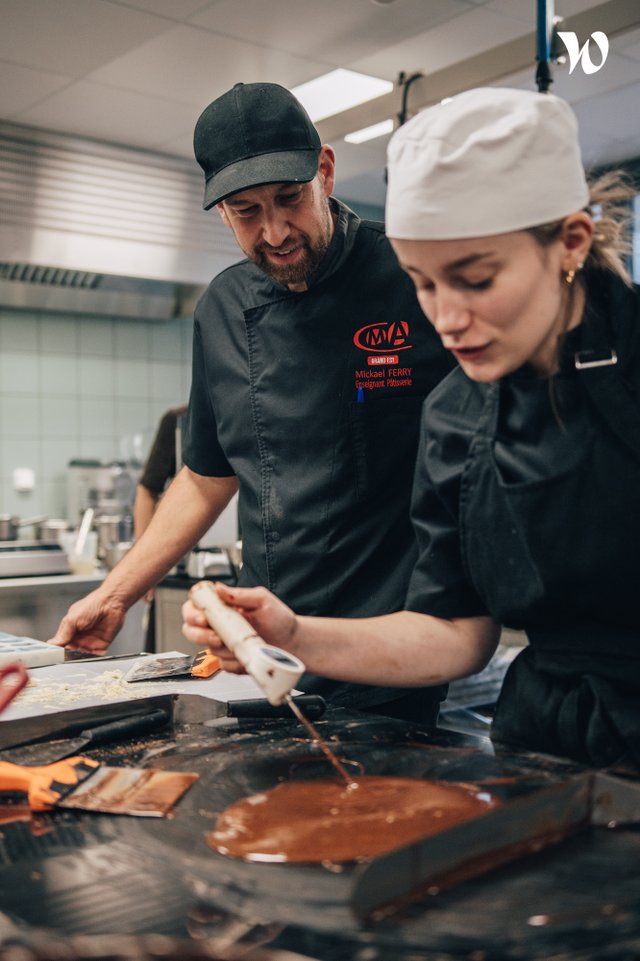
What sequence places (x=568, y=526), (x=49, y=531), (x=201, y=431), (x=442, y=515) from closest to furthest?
(x=568, y=526) < (x=442, y=515) < (x=201, y=431) < (x=49, y=531)

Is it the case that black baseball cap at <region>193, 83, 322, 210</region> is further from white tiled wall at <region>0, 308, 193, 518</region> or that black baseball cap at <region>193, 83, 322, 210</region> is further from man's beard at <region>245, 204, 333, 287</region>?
→ white tiled wall at <region>0, 308, 193, 518</region>

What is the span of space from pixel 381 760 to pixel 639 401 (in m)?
0.47

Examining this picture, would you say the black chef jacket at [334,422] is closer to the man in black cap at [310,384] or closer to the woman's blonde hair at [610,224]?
the man in black cap at [310,384]

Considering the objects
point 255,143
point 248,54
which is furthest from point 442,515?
point 248,54

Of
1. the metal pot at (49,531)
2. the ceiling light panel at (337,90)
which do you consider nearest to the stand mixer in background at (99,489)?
the metal pot at (49,531)

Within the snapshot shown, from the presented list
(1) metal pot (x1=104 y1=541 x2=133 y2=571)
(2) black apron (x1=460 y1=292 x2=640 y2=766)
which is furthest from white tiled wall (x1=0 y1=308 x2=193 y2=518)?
(2) black apron (x1=460 y1=292 x2=640 y2=766)

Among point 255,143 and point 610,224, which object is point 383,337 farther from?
point 610,224

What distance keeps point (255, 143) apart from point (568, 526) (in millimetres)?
826

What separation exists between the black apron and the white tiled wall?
4169 mm

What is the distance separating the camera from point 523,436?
1.18m

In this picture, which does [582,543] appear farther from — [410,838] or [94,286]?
[94,286]

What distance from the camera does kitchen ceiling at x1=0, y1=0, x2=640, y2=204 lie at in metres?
3.32

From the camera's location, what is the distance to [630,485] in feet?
3.60

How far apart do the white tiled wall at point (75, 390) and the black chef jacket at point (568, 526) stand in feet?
13.5
